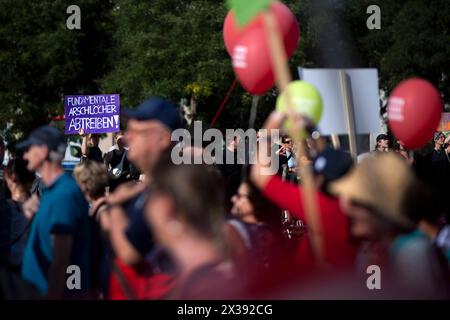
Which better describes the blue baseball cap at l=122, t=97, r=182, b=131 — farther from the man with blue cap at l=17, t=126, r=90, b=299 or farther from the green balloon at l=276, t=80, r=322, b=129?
the green balloon at l=276, t=80, r=322, b=129

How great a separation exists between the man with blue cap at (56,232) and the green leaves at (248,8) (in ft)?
4.53

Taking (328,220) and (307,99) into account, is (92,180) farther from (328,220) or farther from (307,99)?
(328,220)

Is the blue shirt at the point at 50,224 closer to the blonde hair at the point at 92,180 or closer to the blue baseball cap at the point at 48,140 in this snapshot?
the blue baseball cap at the point at 48,140

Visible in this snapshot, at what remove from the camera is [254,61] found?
5926 mm

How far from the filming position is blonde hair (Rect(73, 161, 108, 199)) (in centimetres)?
655

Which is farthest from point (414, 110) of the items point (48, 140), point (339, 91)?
point (48, 140)

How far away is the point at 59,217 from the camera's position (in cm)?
537

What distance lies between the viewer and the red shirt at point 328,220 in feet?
15.4

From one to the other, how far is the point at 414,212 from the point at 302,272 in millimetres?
891

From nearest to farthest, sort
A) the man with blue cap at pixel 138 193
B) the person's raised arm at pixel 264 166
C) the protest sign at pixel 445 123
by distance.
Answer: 1. the person's raised arm at pixel 264 166
2. the man with blue cap at pixel 138 193
3. the protest sign at pixel 445 123

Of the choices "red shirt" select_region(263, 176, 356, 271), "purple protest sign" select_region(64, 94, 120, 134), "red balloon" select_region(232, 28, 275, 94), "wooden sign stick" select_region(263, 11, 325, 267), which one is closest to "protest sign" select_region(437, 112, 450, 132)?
"purple protest sign" select_region(64, 94, 120, 134)

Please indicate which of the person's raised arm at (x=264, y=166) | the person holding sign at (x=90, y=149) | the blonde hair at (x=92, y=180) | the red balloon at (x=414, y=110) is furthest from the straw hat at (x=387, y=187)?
the person holding sign at (x=90, y=149)

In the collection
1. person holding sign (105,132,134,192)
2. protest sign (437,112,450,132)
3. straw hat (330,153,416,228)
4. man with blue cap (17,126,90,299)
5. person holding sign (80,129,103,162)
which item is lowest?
straw hat (330,153,416,228)
